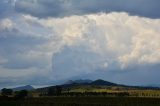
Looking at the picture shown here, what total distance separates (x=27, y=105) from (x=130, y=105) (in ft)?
135

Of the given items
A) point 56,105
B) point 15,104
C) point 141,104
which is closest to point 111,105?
point 141,104

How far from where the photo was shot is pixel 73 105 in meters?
168

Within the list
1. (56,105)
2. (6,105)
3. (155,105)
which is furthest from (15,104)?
(155,105)

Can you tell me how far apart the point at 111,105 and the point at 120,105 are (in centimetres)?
328

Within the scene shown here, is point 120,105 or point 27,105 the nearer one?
point 120,105

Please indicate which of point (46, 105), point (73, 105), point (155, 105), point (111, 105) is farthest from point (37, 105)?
point (155, 105)

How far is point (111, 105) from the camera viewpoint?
156750mm

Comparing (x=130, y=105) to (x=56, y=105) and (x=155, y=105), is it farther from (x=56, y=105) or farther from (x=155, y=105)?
(x=56, y=105)

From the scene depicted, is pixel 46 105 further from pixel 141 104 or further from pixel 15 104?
pixel 141 104

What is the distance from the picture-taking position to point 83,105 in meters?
162

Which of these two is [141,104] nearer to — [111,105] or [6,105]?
[111,105]

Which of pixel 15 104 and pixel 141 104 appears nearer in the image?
pixel 141 104

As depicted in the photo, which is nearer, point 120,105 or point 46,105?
point 120,105

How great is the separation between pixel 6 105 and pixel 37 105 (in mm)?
13650
